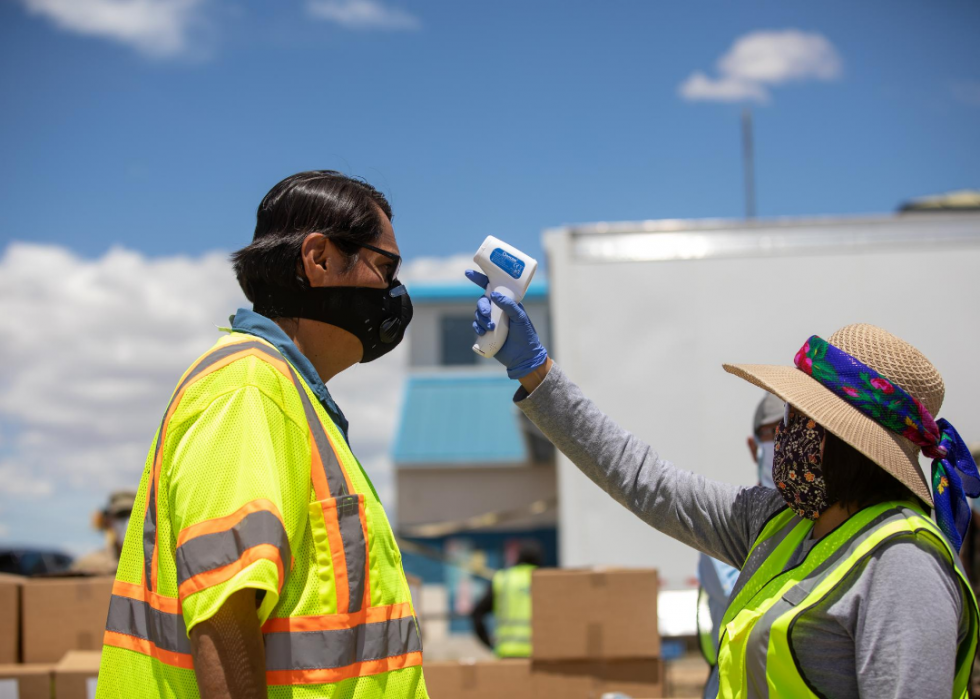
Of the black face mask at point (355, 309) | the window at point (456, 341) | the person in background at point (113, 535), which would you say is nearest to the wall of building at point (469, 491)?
the window at point (456, 341)

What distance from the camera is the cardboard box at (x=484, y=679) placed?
13.2ft

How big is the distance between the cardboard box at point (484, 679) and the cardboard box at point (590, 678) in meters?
0.06

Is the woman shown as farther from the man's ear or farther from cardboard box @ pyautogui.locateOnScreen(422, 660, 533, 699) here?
cardboard box @ pyautogui.locateOnScreen(422, 660, 533, 699)

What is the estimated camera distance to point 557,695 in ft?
13.3

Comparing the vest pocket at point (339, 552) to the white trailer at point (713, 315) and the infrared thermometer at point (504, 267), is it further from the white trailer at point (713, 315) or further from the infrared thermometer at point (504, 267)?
the white trailer at point (713, 315)

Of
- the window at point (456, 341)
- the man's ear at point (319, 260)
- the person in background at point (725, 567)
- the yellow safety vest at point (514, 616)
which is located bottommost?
the yellow safety vest at point (514, 616)

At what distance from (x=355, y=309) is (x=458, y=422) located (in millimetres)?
15947

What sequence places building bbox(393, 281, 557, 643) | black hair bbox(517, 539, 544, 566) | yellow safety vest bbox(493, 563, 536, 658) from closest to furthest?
yellow safety vest bbox(493, 563, 536, 658) < black hair bbox(517, 539, 544, 566) < building bbox(393, 281, 557, 643)

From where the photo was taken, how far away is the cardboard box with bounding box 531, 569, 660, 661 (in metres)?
4.07

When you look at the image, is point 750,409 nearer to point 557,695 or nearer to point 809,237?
point 809,237

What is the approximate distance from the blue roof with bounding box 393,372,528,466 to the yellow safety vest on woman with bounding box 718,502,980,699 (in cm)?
1394

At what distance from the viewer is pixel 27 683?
3.95m

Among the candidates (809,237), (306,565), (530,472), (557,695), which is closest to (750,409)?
(809,237)

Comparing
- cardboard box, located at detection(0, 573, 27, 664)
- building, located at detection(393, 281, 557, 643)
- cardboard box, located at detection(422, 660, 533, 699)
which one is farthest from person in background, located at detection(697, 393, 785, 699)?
building, located at detection(393, 281, 557, 643)
